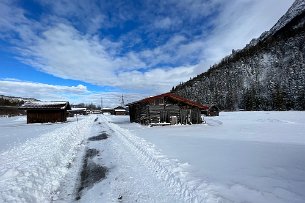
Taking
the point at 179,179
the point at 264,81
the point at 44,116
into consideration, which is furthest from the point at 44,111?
the point at 264,81

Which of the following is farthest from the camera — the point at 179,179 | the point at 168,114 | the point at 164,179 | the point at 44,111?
the point at 44,111

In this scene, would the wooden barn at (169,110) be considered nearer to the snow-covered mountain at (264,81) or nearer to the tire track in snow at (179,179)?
the tire track in snow at (179,179)

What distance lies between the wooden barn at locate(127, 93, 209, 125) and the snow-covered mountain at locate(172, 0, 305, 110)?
163 ft

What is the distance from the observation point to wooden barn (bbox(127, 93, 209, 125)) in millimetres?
30500

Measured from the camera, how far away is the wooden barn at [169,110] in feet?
100

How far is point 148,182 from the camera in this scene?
6.56 meters

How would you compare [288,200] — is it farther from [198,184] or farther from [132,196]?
[132,196]

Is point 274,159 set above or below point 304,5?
below

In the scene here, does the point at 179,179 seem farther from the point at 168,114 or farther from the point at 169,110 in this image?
the point at 169,110

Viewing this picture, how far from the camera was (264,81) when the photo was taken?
3720 inches

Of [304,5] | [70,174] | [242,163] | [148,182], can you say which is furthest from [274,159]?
[304,5]

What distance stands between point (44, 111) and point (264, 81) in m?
81.9

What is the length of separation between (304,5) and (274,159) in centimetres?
18231

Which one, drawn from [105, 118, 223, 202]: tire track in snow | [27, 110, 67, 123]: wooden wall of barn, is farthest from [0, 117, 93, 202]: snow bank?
[27, 110, 67, 123]: wooden wall of barn
